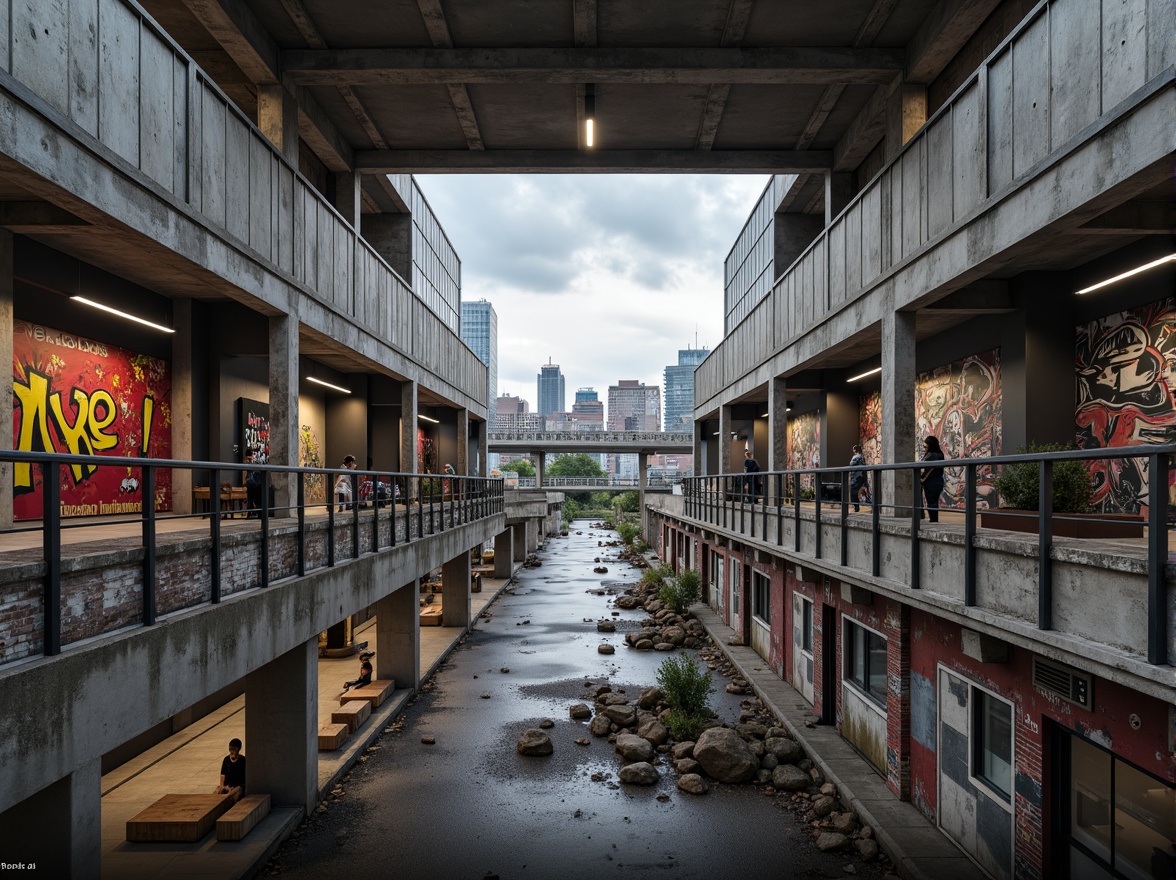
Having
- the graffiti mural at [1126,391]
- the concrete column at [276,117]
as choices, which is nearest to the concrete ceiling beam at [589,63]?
the concrete column at [276,117]

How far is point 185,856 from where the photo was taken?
385 inches

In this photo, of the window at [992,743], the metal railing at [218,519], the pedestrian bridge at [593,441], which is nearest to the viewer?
the metal railing at [218,519]

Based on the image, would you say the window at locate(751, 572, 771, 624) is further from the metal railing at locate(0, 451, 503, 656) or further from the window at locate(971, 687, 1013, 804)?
the window at locate(971, 687, 1013, 804)

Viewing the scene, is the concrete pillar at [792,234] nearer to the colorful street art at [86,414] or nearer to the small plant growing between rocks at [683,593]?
the small plant growing between rocks at [683,593]

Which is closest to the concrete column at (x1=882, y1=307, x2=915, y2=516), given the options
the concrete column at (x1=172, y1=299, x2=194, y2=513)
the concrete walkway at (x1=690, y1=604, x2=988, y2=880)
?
the concrete walkway at (x1=690, y1=604, x2=988, y2=880)

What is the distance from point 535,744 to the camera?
14.5 metres

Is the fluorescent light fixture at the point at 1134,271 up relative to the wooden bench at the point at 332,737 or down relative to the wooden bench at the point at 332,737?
up

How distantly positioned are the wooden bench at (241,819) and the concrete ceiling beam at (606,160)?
51.1ft

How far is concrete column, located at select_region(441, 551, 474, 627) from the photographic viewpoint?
26266 mm

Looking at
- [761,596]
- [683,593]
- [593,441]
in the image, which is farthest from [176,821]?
[593,441]

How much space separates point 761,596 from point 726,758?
8.61 meters

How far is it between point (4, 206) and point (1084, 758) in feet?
45.9

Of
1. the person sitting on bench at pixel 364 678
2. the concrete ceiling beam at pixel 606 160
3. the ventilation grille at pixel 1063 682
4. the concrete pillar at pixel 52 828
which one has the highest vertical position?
the concrete ceiling beam at pixel 606 160

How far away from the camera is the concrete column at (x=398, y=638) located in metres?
18.1
